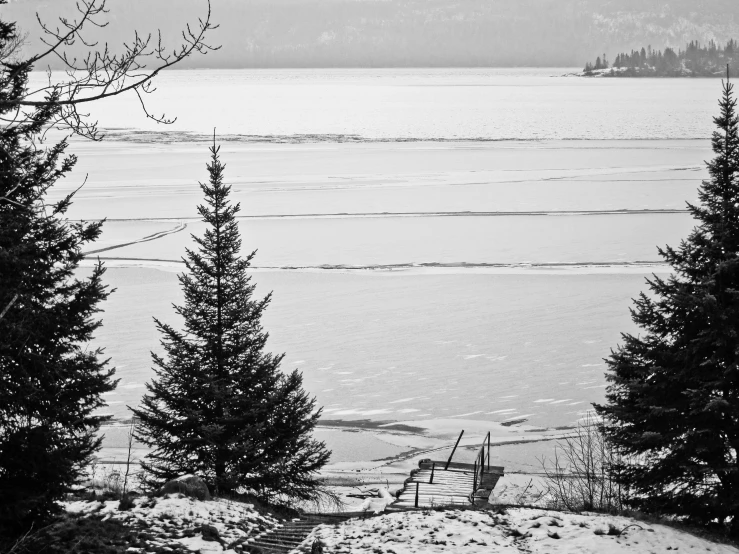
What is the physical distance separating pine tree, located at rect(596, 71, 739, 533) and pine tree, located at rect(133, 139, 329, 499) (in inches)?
203

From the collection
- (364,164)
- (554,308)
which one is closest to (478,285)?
(554,308)

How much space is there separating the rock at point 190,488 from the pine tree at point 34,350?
4.74 ft

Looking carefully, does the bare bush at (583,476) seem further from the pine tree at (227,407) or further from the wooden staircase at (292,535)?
the pine tree at (227,407)

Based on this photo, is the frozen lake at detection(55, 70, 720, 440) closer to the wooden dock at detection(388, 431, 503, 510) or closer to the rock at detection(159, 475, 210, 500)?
the wooden dock at detection(388, 431, 503, 510)

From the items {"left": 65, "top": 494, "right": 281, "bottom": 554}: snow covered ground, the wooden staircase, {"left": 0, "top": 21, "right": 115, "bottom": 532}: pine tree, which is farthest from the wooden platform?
{"left": 0, "top": 21, "right": 115, "bottom": 532}: pine tree

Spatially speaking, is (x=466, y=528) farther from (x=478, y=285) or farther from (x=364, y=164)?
(x=364, y=164)

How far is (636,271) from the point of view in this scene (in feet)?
102

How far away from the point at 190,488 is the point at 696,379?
7338mm

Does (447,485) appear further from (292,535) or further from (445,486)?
(292,535)

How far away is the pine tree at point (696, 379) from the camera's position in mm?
11250

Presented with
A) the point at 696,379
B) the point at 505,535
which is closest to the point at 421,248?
the point at 696,379

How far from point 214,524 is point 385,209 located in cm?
3497

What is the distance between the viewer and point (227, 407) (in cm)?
1362

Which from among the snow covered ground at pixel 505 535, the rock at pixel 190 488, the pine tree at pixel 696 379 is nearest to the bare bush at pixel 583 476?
the pine tree at pixel 696 379
